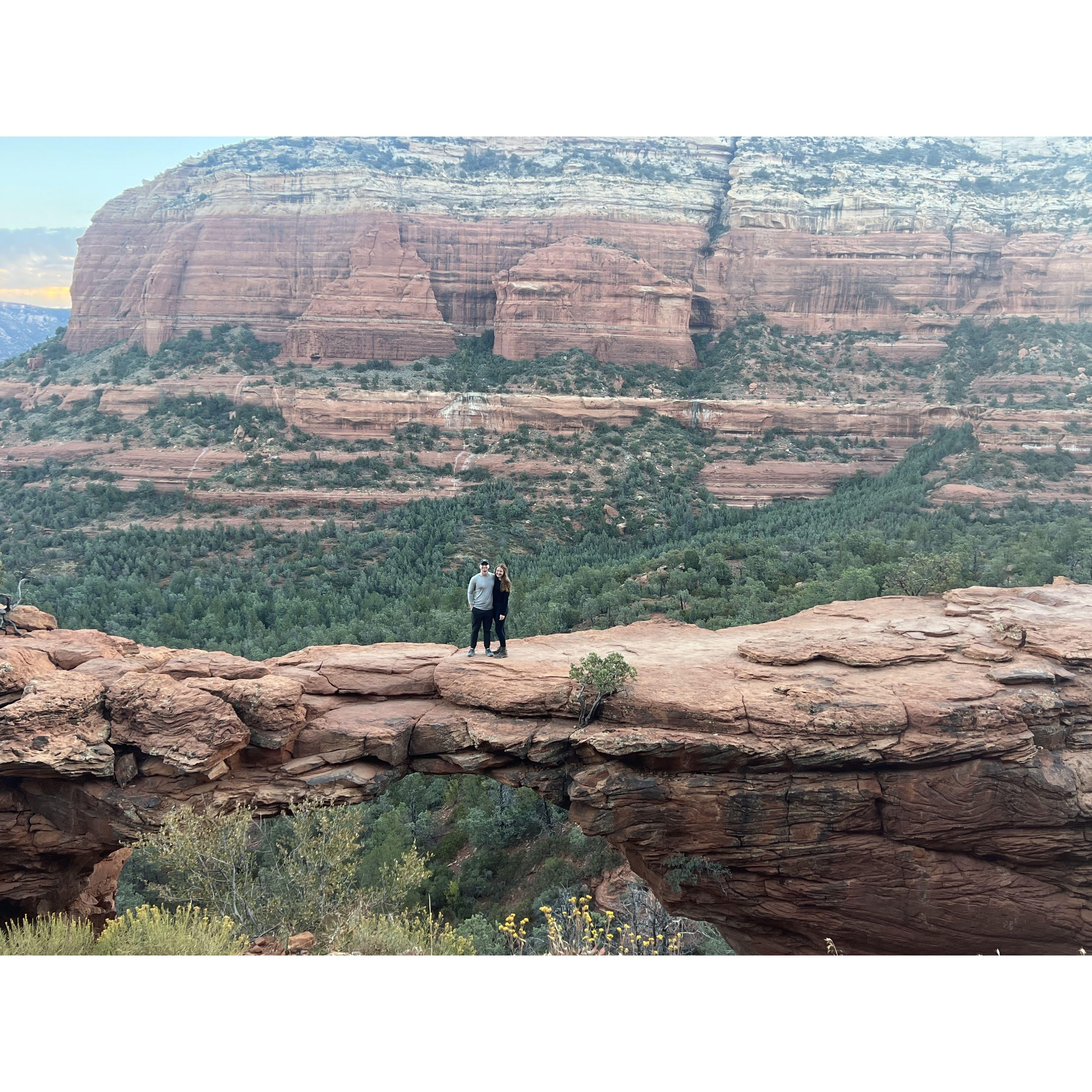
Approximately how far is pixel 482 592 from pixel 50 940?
7.03 metres

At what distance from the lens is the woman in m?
11.7

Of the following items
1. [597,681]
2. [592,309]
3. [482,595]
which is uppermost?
[592,309]

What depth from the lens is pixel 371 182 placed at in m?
60.9

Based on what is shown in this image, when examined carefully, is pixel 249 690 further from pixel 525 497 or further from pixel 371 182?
pixel 371 182

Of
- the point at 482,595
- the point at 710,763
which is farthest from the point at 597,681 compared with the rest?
the point at 482,595

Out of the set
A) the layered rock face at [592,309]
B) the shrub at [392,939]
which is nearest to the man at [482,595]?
the shrub at [392,939]

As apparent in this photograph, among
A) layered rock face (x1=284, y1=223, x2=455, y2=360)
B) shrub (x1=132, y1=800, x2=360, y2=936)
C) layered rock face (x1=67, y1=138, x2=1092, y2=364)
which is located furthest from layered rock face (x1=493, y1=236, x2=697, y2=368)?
shrub (x1=132, y1=800, x2=360, y2=936)

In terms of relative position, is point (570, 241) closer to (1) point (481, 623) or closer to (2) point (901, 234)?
(2) point (901, 234)

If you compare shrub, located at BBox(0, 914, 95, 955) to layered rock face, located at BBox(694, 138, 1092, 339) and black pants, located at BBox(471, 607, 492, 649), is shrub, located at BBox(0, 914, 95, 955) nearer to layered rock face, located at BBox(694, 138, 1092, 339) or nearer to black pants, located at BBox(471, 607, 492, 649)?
black pants, located at BBox(471, 607, 492, 649)

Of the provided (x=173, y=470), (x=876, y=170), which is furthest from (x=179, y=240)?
(x=876, y=170)

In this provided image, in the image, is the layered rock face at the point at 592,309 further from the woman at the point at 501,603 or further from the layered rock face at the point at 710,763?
the layered rock face at the point at 710,763

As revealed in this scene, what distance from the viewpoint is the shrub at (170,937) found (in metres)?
8.17

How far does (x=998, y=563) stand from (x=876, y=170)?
1937 inches

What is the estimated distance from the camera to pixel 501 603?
12.1 m
